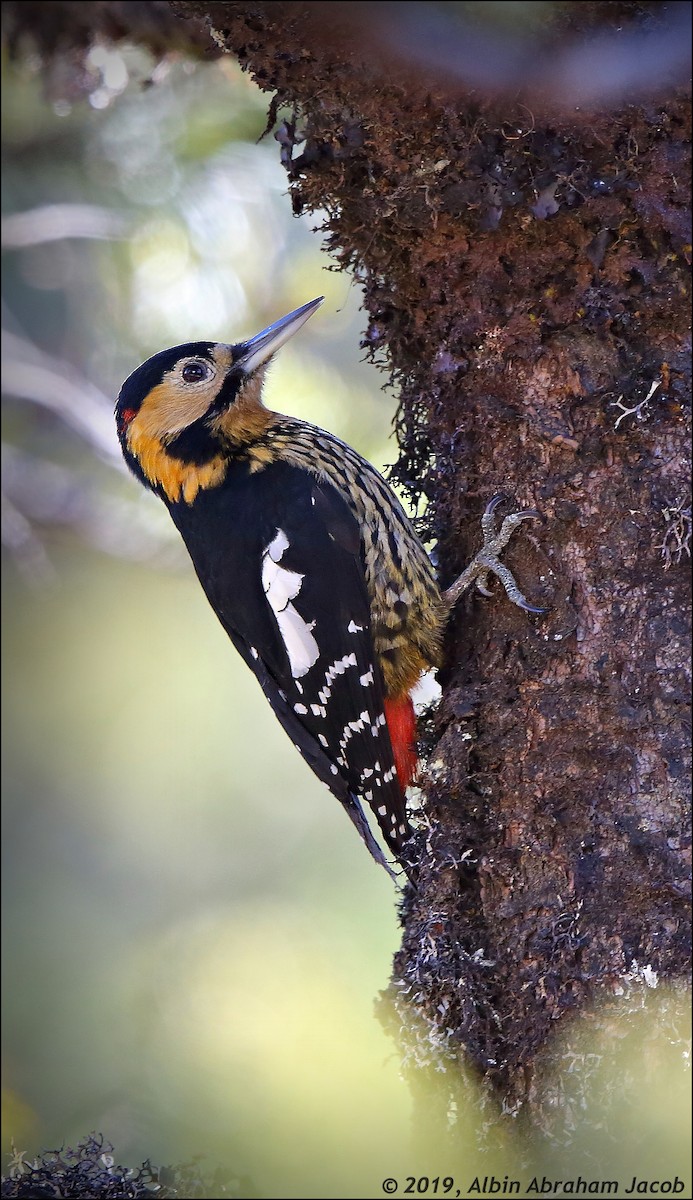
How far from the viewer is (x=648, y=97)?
1.99 meters

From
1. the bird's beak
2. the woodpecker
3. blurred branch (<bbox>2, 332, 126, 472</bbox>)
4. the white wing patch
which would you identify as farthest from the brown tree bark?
blurred branch (<bbox>2, 332, 126, 472</bbox>)

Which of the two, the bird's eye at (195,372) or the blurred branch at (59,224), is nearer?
the bird's eye at (195,372)

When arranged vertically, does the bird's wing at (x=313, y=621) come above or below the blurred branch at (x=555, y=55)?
below

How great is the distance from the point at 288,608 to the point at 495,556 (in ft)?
2.03

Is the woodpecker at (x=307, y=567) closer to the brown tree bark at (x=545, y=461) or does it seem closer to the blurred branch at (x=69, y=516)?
the brown tree bark at (x=545, y=461)

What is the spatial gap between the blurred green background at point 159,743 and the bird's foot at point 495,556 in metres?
0.99

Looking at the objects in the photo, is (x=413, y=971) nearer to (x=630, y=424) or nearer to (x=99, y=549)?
(x=630, y=424)

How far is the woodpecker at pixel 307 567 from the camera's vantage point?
2742mm

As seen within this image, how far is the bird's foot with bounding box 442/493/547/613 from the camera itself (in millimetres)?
2314

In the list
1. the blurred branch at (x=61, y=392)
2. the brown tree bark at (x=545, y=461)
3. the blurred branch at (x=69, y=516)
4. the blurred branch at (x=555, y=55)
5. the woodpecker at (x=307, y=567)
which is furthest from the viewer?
the blurred branch at (x=69, y=516)

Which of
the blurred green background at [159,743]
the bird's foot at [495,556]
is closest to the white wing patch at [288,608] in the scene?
the bird's foot at [495,556]

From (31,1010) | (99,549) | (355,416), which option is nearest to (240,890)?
(31,1010)

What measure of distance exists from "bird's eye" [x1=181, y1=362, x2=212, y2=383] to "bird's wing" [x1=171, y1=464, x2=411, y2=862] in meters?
0.32

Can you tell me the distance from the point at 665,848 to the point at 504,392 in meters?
0.97
